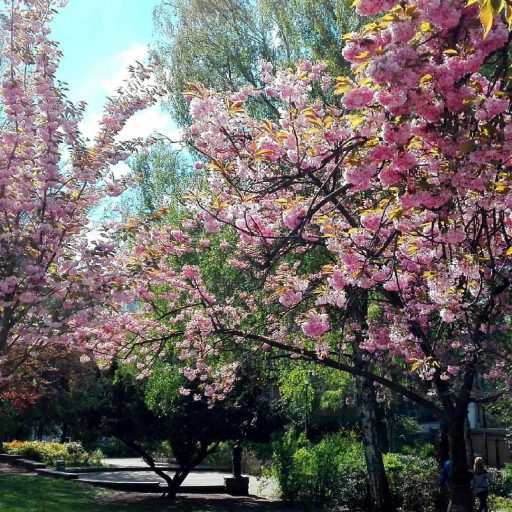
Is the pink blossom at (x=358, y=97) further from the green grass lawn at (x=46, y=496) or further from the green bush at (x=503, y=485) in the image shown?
the green bush at (x=503, y=485)

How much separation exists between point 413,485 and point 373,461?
59.9 inches

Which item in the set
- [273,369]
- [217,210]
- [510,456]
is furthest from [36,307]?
[510,456]

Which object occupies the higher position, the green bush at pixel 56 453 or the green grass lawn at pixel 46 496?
the green bush at pixel 56 453

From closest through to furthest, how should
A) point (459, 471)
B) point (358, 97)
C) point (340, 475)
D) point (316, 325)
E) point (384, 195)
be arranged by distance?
point (358, 97) → point (384, 195) → point (316, 325) → point (459, 471) → point (340, 475)

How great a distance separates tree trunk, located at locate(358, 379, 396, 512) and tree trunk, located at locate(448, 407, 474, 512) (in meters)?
4.88

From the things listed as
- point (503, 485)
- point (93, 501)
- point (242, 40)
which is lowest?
point (93, 501)

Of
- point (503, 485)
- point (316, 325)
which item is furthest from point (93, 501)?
point (316, 325)

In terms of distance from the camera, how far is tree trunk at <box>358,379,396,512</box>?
47.2ft

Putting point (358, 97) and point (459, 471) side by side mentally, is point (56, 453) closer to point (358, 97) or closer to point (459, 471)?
point (459, 471)

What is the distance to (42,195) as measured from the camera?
8.53 m

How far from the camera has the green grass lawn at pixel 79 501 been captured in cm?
1447

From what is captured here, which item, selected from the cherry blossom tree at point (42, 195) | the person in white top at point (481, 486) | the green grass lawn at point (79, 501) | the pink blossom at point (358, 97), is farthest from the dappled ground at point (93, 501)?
the pink blossom at point (358, 97)

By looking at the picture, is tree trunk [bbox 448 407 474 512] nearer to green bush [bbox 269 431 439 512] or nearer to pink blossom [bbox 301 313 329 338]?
pink blossom [bbox 301 313 329 338]

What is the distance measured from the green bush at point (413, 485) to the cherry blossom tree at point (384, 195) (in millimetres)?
3170
